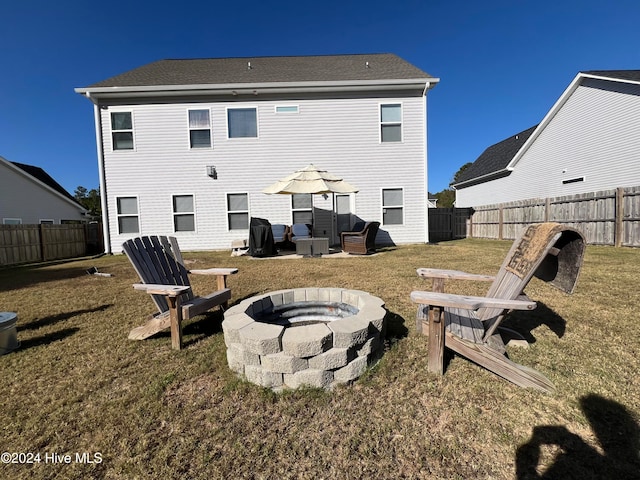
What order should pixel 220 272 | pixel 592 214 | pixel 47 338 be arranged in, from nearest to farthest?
pixel 47 338
pixel 220 272
pixel 592 214

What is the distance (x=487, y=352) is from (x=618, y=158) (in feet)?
45.8

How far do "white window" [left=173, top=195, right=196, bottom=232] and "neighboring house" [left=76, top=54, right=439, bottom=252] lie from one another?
39mm

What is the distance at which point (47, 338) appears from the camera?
3.24 m

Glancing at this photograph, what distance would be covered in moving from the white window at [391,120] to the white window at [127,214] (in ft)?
32.8

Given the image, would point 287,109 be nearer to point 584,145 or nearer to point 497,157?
point 584,145

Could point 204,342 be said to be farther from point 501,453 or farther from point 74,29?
point 74,29

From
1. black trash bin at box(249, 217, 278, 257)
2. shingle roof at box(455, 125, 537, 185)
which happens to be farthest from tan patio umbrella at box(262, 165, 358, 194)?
shingle roof at box(455, 125, 537, 185)

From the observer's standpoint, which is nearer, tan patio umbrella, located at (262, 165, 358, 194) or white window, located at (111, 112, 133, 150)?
tan patio umbrella, located at (262, 165, 358, 194)

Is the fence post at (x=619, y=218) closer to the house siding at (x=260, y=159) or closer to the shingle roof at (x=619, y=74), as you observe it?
the shingle roof at (x=619, y=74)

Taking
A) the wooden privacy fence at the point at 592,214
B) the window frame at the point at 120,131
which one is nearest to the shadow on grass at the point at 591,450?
the wooden privacy fence at the point at 592,214

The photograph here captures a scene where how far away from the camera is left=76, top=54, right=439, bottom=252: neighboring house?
10.7 meters

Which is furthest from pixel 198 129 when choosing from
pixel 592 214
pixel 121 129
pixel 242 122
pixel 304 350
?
pixel 592 214

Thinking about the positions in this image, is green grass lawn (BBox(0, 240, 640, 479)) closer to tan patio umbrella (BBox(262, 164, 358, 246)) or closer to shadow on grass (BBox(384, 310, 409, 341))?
shadow on grass (BBox(384, 310, 409, 341))

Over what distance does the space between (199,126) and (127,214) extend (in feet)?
14.5
